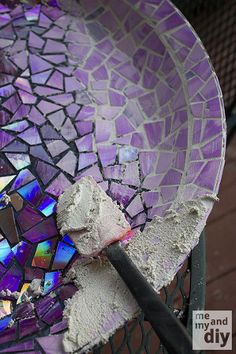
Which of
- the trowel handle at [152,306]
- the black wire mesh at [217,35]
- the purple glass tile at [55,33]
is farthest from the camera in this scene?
the black wire mesh at [217,35]

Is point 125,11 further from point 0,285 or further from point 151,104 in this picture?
point 0,285

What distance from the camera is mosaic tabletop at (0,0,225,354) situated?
590mm

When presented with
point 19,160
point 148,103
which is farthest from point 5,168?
point 148,103

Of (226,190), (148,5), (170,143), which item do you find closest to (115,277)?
(170,143)

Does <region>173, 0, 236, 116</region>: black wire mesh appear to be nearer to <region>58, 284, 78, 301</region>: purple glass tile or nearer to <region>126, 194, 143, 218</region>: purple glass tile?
<region>126, 194, 143, 218</region>: purple glass tile

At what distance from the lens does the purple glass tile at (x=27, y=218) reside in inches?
24.1

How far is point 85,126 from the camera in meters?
0.71

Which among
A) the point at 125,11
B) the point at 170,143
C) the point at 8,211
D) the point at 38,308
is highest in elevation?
the point at 125,11

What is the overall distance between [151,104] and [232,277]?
1.96ft

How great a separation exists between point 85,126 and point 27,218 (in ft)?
0.52

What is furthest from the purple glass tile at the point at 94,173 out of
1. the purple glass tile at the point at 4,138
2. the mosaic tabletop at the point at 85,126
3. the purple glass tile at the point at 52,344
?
the purple glass tile at the point at 52,344

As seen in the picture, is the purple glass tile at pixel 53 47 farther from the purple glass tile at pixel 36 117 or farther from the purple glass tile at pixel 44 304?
the purple glass tile at pixel 44 304

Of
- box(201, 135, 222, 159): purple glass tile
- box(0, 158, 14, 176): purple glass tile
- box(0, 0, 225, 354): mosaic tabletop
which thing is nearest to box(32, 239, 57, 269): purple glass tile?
box(0, 0, 225, 354): mosaic tabletop

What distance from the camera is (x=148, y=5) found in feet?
2.62
